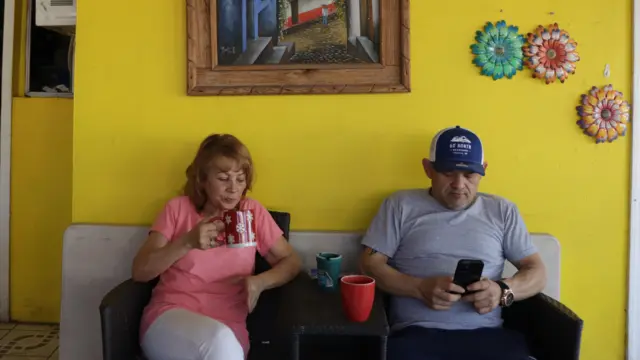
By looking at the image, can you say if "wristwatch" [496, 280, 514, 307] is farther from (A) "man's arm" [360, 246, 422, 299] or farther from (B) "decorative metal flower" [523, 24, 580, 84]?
(B) "decorative metal flower" [523, 24, 580, 84]

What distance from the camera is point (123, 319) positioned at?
5.27 ft

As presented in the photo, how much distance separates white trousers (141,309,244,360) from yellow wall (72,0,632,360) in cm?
62

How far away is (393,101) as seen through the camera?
204cm

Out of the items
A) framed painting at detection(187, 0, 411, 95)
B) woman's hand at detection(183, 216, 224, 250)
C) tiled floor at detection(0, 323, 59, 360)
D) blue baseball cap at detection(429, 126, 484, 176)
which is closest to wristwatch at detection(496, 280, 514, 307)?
blue baseball cap at detection(429, 126, 484, 176)

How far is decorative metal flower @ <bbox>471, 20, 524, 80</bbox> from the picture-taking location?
2.00 meters

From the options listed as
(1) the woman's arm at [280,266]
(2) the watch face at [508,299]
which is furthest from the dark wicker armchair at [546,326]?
(1) the woman's arm at [280,266]

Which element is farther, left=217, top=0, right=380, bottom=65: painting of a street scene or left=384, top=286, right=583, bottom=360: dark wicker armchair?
left=217, top=0, right=380, bottom=65: painting of a street scene

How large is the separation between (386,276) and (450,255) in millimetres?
235

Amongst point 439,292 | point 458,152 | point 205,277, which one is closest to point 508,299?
point 439,292

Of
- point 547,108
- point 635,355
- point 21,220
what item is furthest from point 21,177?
point 635,355

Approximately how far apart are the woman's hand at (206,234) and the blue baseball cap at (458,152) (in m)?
0.76

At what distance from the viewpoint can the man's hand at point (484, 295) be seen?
1.64 m

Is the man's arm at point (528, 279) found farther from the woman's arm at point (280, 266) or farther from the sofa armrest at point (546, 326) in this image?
the woman's arm at point (280, 266)

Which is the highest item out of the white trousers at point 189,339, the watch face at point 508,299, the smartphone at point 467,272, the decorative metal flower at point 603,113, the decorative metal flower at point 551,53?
the decorative metal flower at point 551,53
